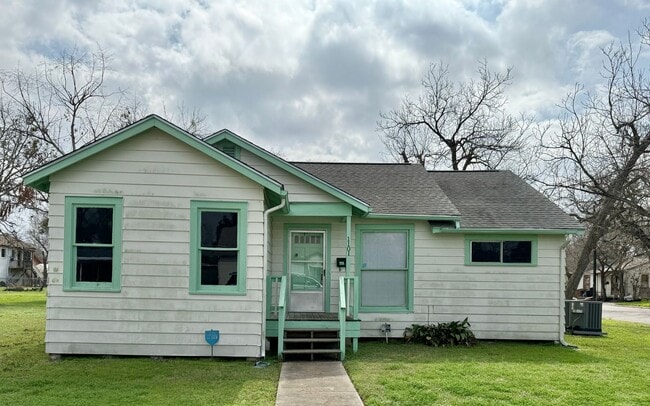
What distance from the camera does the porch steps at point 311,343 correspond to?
30.1 feet

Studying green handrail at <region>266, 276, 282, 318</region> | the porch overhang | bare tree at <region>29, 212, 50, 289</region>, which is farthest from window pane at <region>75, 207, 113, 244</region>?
bare tree at <region>29, 212, 50, 289</region>

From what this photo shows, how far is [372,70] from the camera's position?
16469 millimetres

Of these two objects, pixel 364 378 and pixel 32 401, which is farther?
pixel 364 378

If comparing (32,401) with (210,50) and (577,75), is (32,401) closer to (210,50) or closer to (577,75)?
(210,50)

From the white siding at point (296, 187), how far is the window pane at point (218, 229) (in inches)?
88.8

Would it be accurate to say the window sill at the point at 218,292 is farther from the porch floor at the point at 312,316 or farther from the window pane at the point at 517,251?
the window pane at the point at 517,251

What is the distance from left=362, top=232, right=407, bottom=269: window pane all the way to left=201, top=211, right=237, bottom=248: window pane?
12.6ft

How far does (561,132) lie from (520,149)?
813 cm

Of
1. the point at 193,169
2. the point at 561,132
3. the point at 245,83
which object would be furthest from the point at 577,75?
the point at 193,169

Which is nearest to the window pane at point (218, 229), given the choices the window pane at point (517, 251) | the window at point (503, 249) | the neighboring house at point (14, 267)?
the window at point (503, 249)

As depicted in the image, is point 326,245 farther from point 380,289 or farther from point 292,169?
point 292,169

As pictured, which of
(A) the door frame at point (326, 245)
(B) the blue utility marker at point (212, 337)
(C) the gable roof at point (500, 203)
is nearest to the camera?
(B) the blue utility marker at point (212, 337)

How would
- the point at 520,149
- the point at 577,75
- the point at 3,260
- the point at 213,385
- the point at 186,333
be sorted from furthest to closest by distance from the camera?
the point at 3,260, the point at 520,149, the point at 577,75, the point at 186,333, the point at 213,385

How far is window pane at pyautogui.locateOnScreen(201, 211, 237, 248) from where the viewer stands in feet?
29.2
